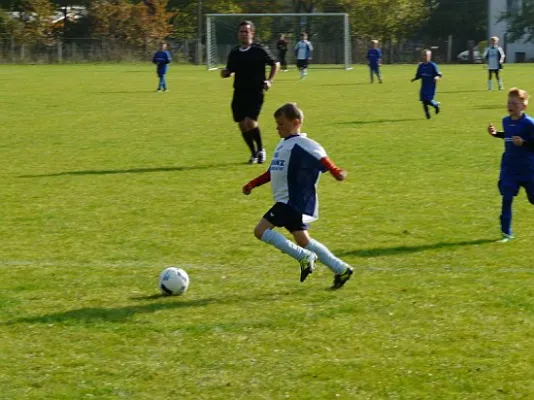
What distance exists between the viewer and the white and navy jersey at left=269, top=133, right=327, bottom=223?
790cm

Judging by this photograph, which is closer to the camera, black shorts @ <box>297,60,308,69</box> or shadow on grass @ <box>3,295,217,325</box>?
shadow on grass @ <box>3,295,217,325</box>

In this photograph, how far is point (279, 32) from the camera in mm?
51719

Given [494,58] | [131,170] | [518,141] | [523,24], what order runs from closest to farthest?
[518,141], [131,170], [494,58], [523,24]

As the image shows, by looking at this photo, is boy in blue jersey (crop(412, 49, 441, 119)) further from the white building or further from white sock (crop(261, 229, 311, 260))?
the white building

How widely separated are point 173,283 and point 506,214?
3609mm

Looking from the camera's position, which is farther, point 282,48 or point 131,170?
point 282,48

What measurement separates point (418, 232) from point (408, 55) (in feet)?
215

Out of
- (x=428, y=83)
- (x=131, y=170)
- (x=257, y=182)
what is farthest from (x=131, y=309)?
(x=428, y=83)

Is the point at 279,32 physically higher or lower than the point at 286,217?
higher

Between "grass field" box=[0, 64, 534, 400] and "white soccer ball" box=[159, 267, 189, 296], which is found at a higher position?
"white soccer ball" box=[159, 267, 189, 296]

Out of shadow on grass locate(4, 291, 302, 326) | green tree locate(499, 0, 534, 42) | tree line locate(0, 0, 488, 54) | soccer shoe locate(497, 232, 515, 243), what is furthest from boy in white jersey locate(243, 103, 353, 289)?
green tree locate(499, 0, 534, 42)

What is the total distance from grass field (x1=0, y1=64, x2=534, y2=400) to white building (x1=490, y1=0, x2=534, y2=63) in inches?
2438

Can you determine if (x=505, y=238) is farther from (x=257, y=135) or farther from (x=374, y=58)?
(x=374, y=58)

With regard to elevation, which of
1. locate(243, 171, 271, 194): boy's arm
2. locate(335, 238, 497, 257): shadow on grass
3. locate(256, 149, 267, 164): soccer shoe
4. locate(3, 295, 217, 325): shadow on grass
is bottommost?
locate(335, 238, 497, 257): shadow on grass
